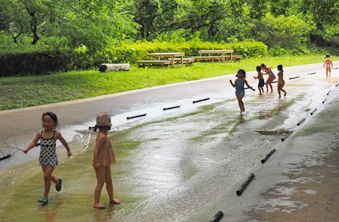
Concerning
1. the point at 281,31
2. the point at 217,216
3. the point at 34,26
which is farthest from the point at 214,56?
the point at 217,216

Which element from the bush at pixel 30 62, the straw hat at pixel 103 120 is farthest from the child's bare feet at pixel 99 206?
the bush at pixel 30 62

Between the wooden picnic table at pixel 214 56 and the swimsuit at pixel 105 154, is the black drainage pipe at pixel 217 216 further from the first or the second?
the wooden picnic table at pixel 214 56

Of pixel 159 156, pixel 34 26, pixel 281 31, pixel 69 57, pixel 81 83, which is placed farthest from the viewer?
pixel 281 31

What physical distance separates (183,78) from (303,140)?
15.7 metres

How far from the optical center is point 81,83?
21.9 metres

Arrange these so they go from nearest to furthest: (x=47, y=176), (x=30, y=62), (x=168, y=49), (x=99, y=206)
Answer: (x=99, y=206), (x=47, y=176), (x=30, y=62), (x=168, y=49)

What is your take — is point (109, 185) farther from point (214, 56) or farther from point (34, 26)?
point (214, 56)

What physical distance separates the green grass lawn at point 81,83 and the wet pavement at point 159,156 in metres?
1.43

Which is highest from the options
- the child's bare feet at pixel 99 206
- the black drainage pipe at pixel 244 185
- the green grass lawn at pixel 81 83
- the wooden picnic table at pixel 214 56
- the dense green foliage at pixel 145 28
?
the dense green foliage at pixel 145 28

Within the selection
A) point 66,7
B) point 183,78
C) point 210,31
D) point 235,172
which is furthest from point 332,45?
point 235,172

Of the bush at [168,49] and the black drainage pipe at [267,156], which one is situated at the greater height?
the bush at [168,49]

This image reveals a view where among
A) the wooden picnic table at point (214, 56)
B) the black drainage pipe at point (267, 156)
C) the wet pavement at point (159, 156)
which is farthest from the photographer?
the wooden picnic table at point (214, 56)

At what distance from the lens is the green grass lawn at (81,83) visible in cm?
1817

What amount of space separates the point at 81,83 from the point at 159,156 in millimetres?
12357
